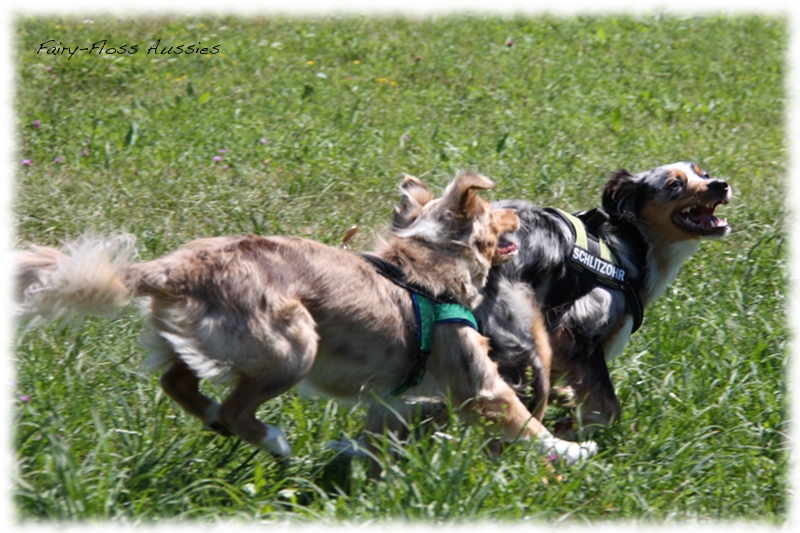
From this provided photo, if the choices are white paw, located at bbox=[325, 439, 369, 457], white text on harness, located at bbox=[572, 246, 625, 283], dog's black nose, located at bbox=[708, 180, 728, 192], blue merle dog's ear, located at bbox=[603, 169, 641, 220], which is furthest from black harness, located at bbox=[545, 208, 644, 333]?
white paw, located at bbox=[325, 439, 369, 457]

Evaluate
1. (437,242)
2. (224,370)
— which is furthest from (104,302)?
(437,242)

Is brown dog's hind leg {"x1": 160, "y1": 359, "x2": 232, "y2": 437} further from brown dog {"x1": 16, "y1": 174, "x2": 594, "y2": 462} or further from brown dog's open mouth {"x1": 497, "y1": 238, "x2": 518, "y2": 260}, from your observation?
brown dog's open mouth {"x1": 497, "y1": 238, "x2": 518, "y2": 260}

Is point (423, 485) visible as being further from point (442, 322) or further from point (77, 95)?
point (77, 95)

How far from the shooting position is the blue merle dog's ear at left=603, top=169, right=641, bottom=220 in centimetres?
506

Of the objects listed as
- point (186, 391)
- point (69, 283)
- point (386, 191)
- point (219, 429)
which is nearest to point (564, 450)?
point (219, 429)

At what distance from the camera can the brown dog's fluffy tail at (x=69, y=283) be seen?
11.5ft

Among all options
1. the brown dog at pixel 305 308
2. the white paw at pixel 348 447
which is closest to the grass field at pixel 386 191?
the white paw at pixel 348 447

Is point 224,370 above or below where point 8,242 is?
above

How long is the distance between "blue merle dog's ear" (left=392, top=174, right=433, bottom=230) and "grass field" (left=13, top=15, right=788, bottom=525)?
0.91m

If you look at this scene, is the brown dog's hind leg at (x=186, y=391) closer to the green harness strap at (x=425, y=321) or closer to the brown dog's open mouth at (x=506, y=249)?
the green harness strap at (x=425, y=321)

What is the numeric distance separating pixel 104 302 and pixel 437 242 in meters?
1.46

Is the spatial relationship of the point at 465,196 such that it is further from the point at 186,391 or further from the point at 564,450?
the point at 186,391

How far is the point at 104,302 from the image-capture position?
3.56 metres

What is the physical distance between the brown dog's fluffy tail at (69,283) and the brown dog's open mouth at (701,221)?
274 cm
